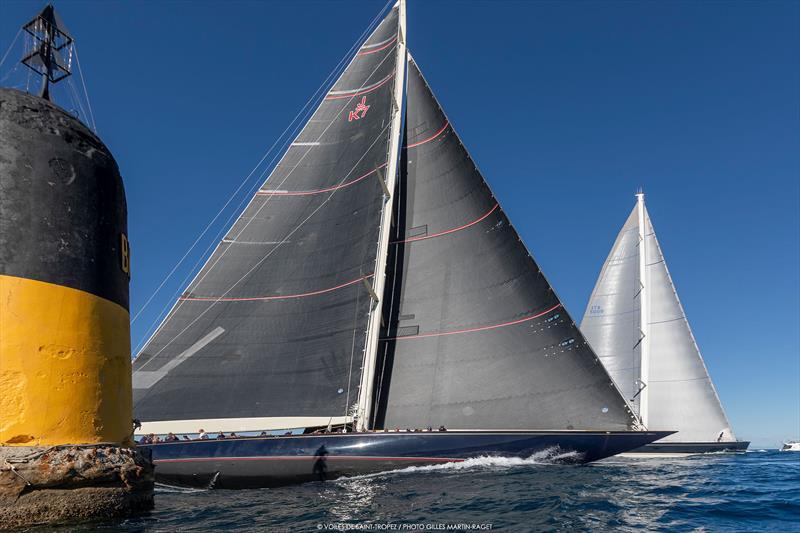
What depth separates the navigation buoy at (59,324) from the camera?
4.93m

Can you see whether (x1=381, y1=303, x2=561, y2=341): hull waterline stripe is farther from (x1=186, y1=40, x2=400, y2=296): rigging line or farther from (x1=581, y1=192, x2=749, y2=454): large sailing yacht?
(x1=581, y1=192, x2=749, y2=454): large sailing yacht

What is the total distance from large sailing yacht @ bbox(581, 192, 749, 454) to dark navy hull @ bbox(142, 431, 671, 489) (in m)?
19.2

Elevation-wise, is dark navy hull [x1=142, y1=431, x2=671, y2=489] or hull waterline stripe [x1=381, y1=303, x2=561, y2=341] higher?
hull waterline stripe [x1=381, y1=303, x2=561, y2=341]

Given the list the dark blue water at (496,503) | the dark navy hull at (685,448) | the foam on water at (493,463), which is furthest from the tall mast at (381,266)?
the dark navy hull at (685,448)

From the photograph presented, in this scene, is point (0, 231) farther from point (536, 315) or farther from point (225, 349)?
point (536, 315)

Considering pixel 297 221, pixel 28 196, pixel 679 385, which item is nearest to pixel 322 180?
pixel 297 221

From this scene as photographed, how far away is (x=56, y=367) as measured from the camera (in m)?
5.20

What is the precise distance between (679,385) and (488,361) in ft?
74.8

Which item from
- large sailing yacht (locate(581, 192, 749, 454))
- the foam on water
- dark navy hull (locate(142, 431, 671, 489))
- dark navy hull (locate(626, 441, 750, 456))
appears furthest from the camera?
large sailing yacht (locate(581, 192, 749, 454))

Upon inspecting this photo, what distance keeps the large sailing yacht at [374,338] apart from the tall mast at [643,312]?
15.5 metres

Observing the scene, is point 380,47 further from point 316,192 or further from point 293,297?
point 293,297

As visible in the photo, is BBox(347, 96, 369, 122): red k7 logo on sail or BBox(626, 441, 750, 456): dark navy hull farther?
BBox(626, 441, 750, 456): dark navy hull

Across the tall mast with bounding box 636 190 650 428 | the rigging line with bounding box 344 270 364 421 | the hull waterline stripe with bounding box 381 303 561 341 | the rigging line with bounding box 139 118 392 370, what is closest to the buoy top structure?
the rigging line with bounding box 344 270 364 421

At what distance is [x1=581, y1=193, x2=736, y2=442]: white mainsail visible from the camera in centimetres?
3212
